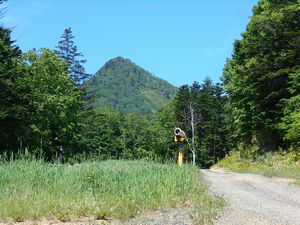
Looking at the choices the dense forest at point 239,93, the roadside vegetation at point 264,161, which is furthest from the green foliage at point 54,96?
the roadside vegetation at point 264,161

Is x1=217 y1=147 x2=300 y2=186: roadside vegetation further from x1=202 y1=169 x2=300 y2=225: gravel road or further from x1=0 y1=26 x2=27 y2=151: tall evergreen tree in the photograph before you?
x1=0 y1=26 x2=27 y2=151: tall evergreen tree

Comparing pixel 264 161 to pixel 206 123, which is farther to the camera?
pixel 206 123

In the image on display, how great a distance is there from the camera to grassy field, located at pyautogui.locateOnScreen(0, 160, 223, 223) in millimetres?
8586

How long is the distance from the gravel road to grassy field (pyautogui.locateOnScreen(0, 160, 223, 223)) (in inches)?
17.8

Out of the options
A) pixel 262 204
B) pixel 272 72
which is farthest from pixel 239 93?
pixel 262 204

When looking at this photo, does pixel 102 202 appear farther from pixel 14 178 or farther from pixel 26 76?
pixel 26 76

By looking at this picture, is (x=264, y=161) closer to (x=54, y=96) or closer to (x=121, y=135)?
(x=54, y=96)

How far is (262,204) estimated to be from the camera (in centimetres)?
1088

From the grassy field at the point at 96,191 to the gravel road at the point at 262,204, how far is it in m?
0.45

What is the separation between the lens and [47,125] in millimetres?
48031

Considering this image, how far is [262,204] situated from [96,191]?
3.92 meters

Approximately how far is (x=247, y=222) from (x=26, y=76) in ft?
106

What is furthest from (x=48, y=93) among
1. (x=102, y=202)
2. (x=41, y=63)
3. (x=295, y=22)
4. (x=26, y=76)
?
(x=102, y=202)

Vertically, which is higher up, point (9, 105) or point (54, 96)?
point (54, 96)
